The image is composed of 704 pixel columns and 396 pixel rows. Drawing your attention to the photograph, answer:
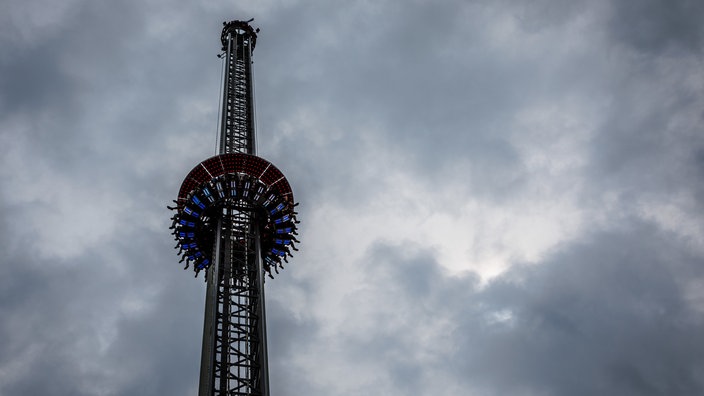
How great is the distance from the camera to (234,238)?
75.5 m

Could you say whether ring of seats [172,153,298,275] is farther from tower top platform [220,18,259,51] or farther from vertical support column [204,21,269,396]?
tower top platform [220,18,259,51]

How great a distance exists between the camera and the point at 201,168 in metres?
77.4

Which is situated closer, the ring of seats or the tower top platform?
the ring of seats

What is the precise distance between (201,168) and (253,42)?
32.4m

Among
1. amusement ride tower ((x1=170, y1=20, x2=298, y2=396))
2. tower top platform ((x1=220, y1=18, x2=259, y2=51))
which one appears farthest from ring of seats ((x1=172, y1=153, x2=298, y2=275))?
tower top platform ((x1=220, y1=18, x2=259, y2=51))

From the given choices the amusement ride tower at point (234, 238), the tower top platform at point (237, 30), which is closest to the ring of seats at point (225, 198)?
the amusement ride tower at point (234, 238)

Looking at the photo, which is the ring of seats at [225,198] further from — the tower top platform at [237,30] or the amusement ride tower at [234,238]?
the tower top platform at [237,30]

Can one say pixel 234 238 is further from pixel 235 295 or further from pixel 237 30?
pixel 237 30

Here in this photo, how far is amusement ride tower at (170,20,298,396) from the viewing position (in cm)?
6544

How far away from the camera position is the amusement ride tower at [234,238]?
215 ft

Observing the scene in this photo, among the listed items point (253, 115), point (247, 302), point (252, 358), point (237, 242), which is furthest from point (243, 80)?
point (252, 358)

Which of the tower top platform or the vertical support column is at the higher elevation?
the tower top platform

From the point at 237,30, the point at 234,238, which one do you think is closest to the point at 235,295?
the point at 234,238

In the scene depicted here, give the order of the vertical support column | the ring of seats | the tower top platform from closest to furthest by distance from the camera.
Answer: the vertical support column, the ring of seats, the tower top platform
